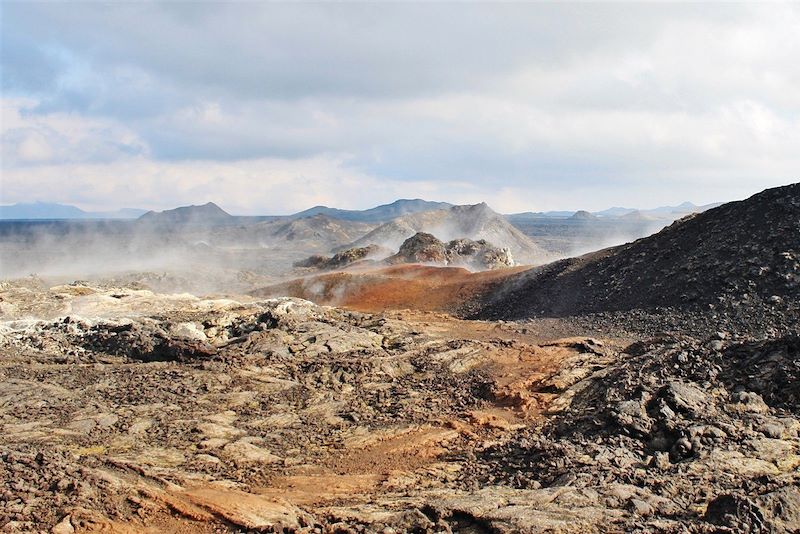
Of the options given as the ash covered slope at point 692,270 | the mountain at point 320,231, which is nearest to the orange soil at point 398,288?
the ash covered slope at point 692,270

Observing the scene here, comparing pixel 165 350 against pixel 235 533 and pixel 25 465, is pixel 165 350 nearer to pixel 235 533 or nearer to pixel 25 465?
pixel 25 465

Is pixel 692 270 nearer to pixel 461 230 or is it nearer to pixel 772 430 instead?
pixel 772 430

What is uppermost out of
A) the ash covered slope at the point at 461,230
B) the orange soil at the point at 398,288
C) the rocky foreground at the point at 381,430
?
the ash covered slope at the point at 461,230

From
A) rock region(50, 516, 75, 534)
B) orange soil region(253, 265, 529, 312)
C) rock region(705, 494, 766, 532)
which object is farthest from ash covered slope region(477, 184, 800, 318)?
rock region(50, 516, 75, 534)

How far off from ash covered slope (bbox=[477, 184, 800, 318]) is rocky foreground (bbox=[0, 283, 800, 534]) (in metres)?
3.15

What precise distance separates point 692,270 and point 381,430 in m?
15.9

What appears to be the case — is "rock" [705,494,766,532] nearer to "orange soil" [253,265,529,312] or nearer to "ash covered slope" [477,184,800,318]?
"ash covered slope" [477,184,800,318]

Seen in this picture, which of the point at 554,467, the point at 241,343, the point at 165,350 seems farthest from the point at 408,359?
the point at 554,467

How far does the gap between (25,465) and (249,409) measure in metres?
5.06

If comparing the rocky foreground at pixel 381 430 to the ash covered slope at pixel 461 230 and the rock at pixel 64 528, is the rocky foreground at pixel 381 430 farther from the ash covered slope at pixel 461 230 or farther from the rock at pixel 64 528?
the ash covered slope at pixel 461 230

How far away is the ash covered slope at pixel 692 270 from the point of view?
807 inches

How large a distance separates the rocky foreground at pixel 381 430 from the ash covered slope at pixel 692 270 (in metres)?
3.15

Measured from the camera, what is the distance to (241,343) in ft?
54.4

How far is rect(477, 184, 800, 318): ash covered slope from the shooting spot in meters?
20.5
